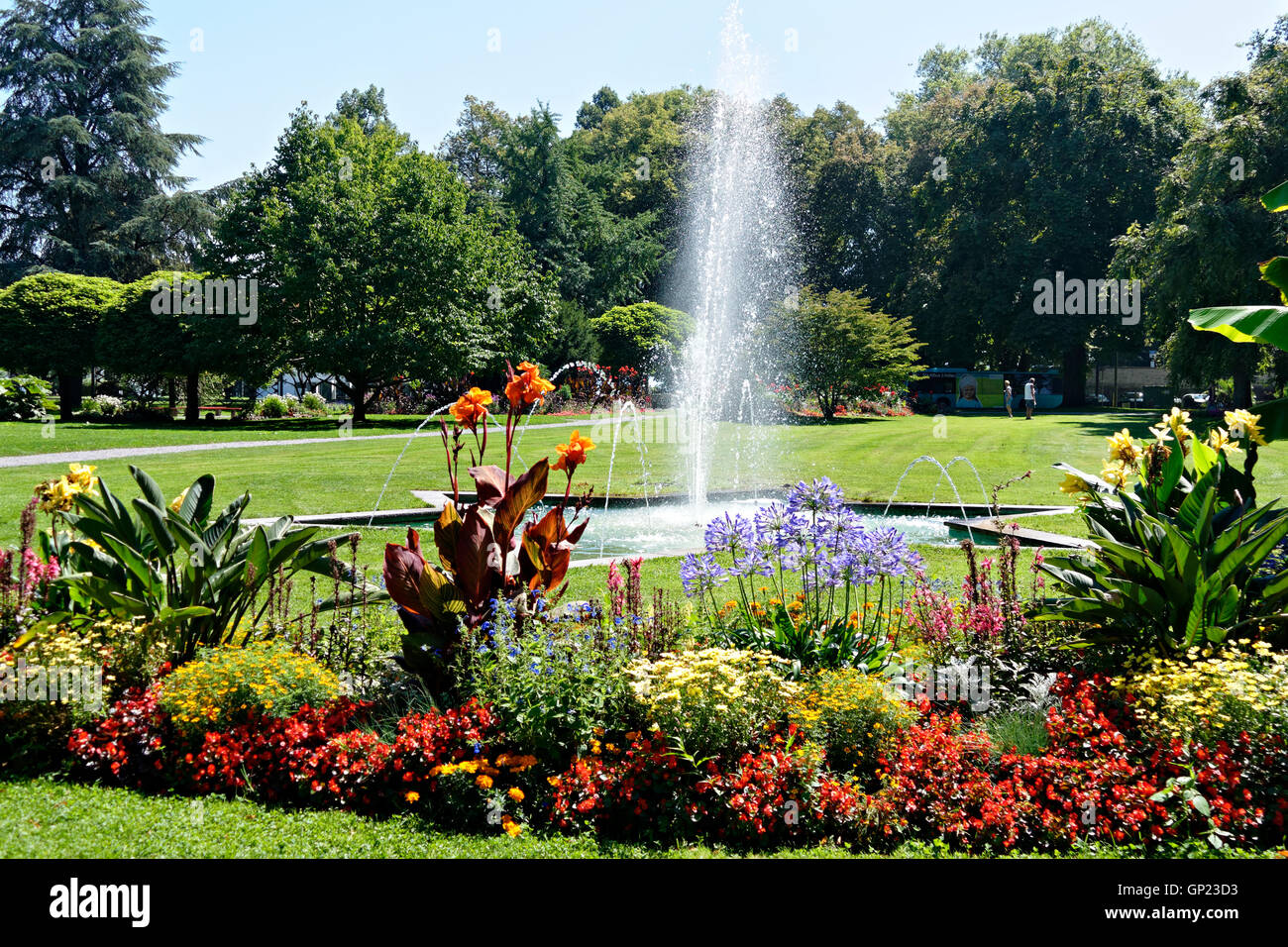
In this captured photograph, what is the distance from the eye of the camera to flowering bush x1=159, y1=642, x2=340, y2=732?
150 inches

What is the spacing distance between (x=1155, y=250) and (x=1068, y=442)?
9.16 metres

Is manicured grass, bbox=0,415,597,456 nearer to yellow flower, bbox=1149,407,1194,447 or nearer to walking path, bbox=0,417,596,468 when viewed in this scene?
walking path, bbox=0,417,596,468

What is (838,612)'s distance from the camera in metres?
6.00

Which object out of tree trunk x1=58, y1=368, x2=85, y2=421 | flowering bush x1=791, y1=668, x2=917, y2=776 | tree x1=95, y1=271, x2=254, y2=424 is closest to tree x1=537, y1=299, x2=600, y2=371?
tree x1=95, y1=271, x2=254, y2=424

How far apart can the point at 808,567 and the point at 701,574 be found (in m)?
0.56

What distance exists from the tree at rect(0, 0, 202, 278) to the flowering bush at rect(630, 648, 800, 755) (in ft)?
126

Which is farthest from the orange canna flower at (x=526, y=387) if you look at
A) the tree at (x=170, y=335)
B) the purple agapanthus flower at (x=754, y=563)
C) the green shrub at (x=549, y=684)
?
the tree at (x=170, y=335)

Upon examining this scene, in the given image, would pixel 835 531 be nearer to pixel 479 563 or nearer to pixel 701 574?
pixel 701 574

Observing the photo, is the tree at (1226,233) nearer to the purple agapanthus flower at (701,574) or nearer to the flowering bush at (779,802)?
the purple agapanthus flower at (701,574)

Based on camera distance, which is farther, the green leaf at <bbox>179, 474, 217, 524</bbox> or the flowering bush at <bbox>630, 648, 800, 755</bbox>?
the green leaf at <bbox>179, 474, 217, 524</bbox>

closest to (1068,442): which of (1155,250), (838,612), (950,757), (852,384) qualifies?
(1155,250)

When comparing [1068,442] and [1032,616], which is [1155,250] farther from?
[1032,616]

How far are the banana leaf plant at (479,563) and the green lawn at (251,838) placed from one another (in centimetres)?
92

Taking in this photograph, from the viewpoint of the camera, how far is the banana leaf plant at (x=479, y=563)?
420cm
